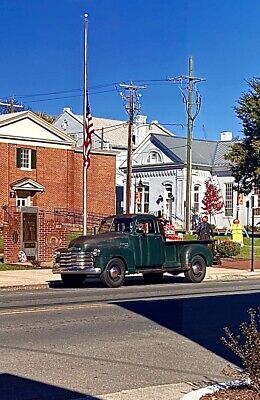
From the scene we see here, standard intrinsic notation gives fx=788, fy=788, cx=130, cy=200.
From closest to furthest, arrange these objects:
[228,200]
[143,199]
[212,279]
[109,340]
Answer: [109,340] → [212,279] → [228,200] → [143,199]

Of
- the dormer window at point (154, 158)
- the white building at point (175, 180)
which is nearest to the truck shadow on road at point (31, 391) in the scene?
the white building at point (175, 180)

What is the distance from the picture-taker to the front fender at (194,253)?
74.0ft

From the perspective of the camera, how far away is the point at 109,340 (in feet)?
36.8

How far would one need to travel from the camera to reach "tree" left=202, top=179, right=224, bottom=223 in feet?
212

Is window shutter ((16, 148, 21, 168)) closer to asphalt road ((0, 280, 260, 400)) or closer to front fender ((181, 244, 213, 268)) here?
front fender ((181, 244, 213, 268))

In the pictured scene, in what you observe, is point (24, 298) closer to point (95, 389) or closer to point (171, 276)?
point (171, 276)

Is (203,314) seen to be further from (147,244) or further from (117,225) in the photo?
(117,225)

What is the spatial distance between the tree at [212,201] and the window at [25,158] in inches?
610

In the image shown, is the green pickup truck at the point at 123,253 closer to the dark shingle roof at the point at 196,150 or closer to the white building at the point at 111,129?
the dark shingle roof at the point at 196,150

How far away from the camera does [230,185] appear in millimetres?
66188

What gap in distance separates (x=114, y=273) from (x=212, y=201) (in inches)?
1756

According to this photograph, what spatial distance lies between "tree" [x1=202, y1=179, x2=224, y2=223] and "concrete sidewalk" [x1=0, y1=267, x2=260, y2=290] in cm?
3570

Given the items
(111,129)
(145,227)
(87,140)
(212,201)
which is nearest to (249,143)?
(212,201)

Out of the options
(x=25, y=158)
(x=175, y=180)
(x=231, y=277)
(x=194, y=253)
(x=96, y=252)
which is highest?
(x=25, y=158)
